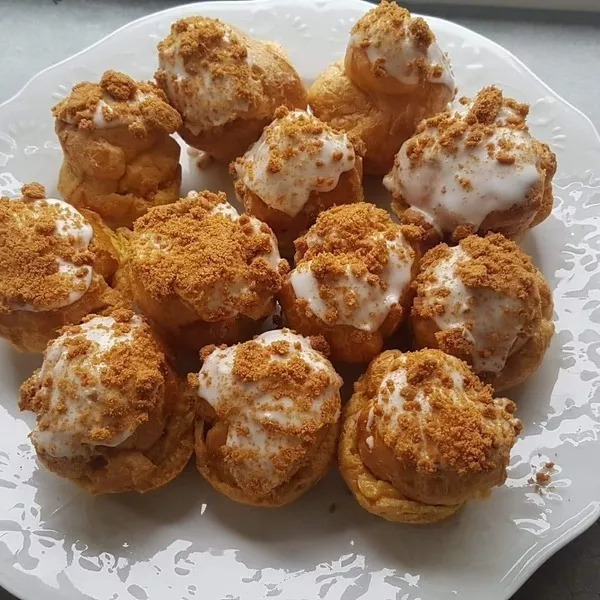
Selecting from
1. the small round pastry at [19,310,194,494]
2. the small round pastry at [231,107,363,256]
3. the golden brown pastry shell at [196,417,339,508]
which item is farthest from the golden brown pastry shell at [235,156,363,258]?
the golden brown pastry shell at [196,417,339,508]

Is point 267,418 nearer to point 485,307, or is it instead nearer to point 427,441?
point 427,441

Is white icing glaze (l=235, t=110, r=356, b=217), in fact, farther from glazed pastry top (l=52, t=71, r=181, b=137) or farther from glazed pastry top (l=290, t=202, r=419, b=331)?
glazed pastry top (l=52, t=71, r=181, b=137)

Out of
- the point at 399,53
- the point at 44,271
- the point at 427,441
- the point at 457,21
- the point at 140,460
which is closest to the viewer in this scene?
the point at 427,441

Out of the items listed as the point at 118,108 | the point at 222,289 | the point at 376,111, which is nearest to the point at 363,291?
the point at 222,289

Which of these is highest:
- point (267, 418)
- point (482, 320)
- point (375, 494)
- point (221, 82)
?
point (221, 82)

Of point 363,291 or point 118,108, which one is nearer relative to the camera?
point 363,291

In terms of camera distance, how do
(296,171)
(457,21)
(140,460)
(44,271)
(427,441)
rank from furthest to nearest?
1. (457,21)
2. (296,171)
3. (44,271)
4. (140,460)
5. (427,441)

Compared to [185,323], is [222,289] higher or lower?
higher

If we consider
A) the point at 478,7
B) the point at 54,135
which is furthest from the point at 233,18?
the point at 478,7

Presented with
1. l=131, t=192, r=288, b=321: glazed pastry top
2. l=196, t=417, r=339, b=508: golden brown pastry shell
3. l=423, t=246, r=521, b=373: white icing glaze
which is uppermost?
l=131, t=192, r=288, b=321: glazed pastry top
